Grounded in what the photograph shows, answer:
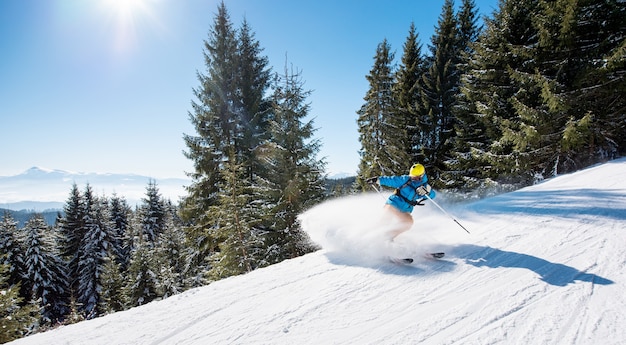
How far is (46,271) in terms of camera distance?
92.0ft

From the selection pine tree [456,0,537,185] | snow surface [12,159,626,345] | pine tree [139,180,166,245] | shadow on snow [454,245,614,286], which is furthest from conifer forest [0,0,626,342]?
pine tree [139,180,166,245]

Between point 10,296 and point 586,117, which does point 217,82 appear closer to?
point 10,296

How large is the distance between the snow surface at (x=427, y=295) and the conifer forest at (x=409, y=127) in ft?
21.5

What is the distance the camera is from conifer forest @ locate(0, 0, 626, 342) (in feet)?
35.2

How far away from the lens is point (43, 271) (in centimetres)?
2792

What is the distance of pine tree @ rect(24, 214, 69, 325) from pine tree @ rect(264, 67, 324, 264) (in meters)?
27.3

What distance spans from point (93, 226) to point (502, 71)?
4286 cm

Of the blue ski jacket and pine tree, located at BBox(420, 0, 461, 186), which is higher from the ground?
pine tree, located at BBox(420, 0, 461, 186)

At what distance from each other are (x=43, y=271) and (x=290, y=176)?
31790 millimetres

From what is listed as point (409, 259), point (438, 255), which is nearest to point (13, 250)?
point (409, 259)

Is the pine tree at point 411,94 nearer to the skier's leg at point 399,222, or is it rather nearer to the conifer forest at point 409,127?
the conifer forest at point 409,127

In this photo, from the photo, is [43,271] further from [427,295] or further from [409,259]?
[427,295]

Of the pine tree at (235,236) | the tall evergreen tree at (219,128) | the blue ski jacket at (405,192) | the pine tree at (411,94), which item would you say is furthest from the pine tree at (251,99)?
the blue ski jacket at (405,192)

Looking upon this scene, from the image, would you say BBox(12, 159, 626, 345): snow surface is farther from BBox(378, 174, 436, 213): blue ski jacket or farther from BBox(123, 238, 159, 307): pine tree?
BBox(123, 238, 159, 307): pine tree
